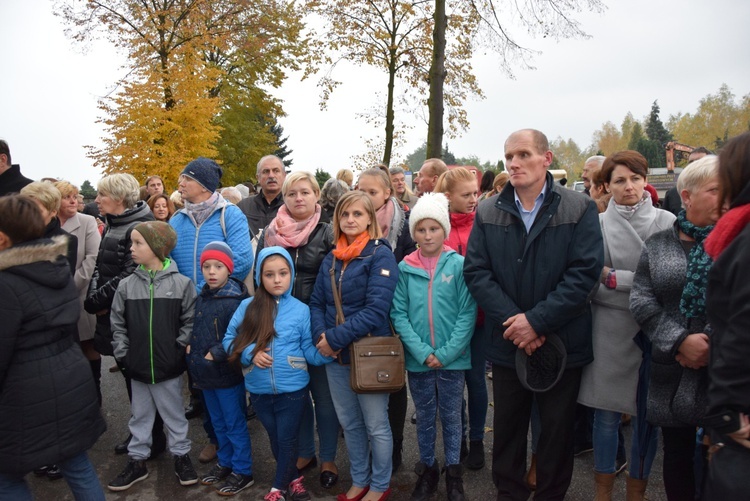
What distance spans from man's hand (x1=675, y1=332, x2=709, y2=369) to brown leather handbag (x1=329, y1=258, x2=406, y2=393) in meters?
1.62

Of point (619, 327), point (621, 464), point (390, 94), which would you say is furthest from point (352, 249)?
point (390, 94)

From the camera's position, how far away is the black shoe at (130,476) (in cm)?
385

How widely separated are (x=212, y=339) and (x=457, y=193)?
2.24 metres

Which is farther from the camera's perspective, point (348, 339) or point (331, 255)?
point (331, 255)

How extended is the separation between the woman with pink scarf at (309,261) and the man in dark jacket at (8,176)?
3.02 m

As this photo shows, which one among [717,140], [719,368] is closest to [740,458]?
[719,368]

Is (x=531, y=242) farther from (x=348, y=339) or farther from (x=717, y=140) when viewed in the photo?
(x=717, y=140)

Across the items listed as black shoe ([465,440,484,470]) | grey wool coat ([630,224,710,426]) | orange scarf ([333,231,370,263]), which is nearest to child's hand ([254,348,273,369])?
orange scarf ([333,231,370,263])

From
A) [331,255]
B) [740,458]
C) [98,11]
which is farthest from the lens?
[98,11]

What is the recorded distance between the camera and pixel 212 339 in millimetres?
3803

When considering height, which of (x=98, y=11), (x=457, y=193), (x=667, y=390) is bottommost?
(x=667, y=390)

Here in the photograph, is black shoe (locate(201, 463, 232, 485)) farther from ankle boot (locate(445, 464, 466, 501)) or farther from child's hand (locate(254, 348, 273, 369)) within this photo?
ankle boot (locate(445, 464, 466, 501))

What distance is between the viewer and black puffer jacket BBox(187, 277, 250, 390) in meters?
3.79

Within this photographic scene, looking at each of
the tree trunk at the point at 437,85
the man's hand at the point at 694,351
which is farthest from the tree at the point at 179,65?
the man's hand at the point at 694,351
